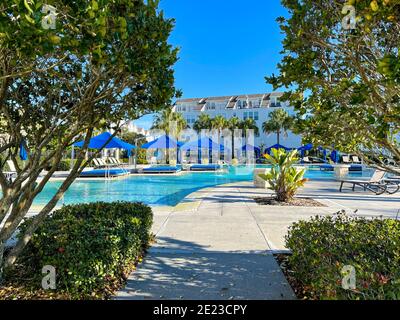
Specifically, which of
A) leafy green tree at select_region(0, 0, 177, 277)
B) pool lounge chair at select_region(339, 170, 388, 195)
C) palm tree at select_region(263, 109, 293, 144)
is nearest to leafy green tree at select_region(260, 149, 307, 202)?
pool lounge chair at select_region(339, 170, 388, 195)

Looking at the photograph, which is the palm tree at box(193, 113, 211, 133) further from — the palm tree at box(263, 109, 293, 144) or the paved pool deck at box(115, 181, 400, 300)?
the paved pool deck at box(115, 181, 400, 300)

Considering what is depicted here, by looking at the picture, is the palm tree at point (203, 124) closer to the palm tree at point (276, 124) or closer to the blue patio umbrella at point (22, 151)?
the palm tree at point (276, 124)

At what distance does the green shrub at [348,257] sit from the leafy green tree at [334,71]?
43.6 inches

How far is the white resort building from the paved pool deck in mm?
52096

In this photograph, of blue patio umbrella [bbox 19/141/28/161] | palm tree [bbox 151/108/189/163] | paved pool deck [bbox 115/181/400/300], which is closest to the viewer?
paved pool deck [bbox 115/181/400/300]

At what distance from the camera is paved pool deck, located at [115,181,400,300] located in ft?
13.0

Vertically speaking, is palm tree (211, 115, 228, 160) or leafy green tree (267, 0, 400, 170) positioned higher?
palm tree (211, 115, 228, 160)

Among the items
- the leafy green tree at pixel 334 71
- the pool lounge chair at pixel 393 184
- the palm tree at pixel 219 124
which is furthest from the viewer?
the palm tree at pixel 219 124

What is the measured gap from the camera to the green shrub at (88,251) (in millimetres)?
3670

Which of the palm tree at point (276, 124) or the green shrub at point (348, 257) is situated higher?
the palm tree at point (276, 124)

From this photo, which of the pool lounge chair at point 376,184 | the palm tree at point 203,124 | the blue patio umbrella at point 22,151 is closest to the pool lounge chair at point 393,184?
the pool lounge chair at point 376,184

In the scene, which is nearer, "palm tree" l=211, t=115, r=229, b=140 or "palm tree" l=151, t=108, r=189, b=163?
"palm tree" l=151, t=108, r=189, b=163

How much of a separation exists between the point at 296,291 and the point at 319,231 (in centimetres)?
108

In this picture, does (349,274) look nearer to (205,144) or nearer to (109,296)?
(109,296)
